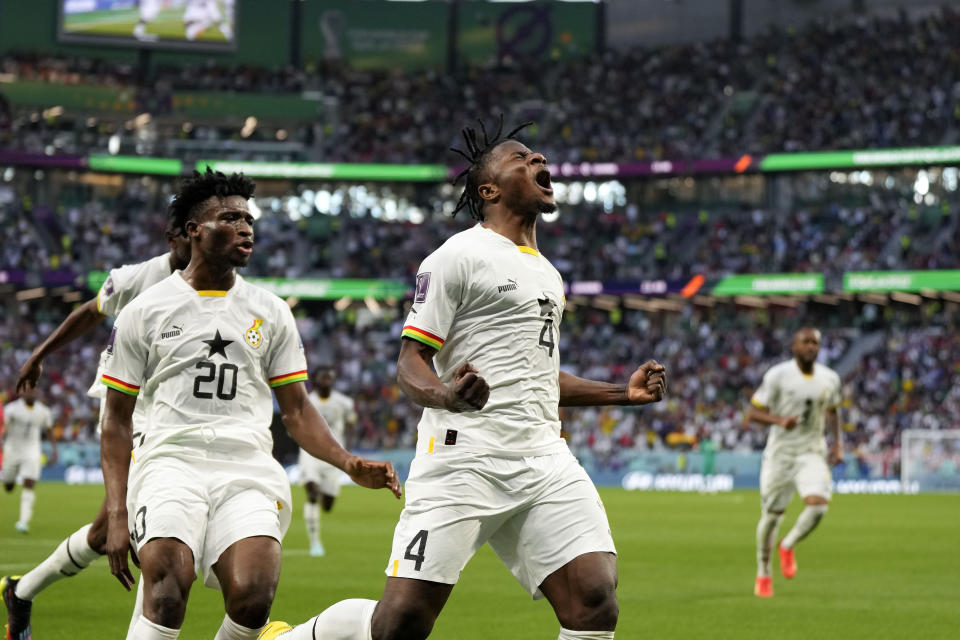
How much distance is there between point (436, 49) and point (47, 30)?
18120 millimetres

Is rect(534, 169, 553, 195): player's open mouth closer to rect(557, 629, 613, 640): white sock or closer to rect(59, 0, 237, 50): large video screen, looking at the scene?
rect(557, 629, 613, 640): white sock

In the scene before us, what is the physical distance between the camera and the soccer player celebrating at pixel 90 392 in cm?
866

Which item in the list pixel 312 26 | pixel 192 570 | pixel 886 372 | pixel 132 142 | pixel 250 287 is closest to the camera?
pixel 192 570

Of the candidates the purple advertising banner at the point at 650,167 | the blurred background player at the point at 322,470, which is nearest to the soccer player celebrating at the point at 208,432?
the blurred background player at the point at 322,470

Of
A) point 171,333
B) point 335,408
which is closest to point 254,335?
point 171,333

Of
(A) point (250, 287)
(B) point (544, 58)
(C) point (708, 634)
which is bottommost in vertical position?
(C) point (708, 634)

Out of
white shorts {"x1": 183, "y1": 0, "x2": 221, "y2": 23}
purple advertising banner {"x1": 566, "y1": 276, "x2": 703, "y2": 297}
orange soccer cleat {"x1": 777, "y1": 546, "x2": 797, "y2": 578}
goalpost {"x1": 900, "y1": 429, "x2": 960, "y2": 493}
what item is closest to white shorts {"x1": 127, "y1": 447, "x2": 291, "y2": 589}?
orange soccer cleat {"x1": 777, "y1": 546, "x2": 797, "y2": 578}

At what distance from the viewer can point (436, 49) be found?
67.9m

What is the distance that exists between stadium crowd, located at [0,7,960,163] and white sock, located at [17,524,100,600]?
151 ft

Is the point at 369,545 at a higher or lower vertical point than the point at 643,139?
lower

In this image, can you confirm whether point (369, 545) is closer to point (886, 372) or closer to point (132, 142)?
point (886, 372)

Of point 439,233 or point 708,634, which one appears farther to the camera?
point 439,233

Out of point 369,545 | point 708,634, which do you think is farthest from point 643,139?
point 708,634

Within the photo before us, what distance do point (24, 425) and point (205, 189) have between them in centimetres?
1781
